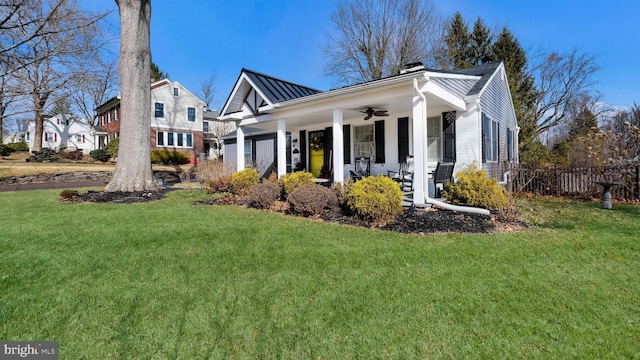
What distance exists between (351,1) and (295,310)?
24.3 m

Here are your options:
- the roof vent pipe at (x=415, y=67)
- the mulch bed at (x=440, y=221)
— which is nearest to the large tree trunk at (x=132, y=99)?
the mulch bed at (x=440, y=221)

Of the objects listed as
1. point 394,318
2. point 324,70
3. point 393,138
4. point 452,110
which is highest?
point 324,70

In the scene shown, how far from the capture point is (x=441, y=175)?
7.38 metres

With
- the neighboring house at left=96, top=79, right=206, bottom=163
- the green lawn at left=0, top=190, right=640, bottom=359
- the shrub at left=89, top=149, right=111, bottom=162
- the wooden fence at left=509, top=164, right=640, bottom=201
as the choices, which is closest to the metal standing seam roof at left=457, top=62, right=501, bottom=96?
the wooden fence at left=509, top=164, right=640, bottom=201

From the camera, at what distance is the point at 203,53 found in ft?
75.2

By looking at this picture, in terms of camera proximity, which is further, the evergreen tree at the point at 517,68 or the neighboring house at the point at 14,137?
the neighboring house at the point at 14,137

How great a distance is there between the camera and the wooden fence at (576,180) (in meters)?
8.20

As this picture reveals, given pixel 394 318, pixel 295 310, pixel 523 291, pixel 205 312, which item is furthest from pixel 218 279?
pixel 523 291

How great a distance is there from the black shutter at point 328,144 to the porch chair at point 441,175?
4996mm

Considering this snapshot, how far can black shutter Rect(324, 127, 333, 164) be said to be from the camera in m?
12.0

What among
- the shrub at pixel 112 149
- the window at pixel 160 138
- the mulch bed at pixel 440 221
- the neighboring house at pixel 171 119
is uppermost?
the neighboring house at pixel 171 119

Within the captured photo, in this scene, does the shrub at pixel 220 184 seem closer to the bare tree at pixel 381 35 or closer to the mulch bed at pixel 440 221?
the mulch bed at pixel 440 221

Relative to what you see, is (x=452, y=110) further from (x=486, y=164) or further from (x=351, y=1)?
(x=351, y=1)

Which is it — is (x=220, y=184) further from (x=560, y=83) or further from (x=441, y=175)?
(x=560, y=83)
